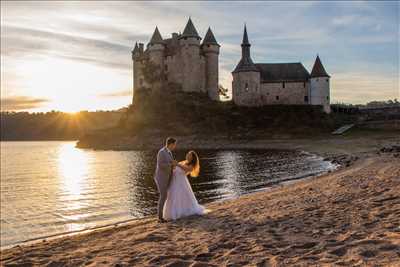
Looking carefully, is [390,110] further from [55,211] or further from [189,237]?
[189,237]

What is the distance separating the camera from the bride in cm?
1213

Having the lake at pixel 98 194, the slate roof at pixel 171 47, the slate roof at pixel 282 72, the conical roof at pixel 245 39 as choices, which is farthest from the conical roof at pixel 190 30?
the lake at pixel 98 194

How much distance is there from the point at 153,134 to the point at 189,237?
7128cm

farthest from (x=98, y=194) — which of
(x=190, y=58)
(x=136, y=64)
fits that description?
(x=136, y=64)

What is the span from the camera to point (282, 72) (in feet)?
262

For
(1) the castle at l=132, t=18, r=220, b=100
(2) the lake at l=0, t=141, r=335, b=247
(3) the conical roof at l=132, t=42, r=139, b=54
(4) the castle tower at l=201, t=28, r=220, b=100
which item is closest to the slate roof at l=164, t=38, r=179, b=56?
(1) the castle at l=132, t=18, r=220, b=100

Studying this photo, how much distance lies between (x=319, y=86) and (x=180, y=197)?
68.8 metres

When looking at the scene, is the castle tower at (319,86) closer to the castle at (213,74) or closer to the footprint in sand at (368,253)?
the castle at (213,74)

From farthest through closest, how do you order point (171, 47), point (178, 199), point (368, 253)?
1. point (171, 47)
2. point (178, 199)
3. point (368, 253)

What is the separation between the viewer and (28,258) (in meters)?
9.66

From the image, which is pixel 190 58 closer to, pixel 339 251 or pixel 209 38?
pixel 209 38

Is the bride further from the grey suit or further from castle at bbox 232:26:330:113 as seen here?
castle at bbox 232:26:330:113

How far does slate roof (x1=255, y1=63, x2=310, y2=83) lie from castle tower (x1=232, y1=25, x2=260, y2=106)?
2313mm

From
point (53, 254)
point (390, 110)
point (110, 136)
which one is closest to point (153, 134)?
point (110, 136)
